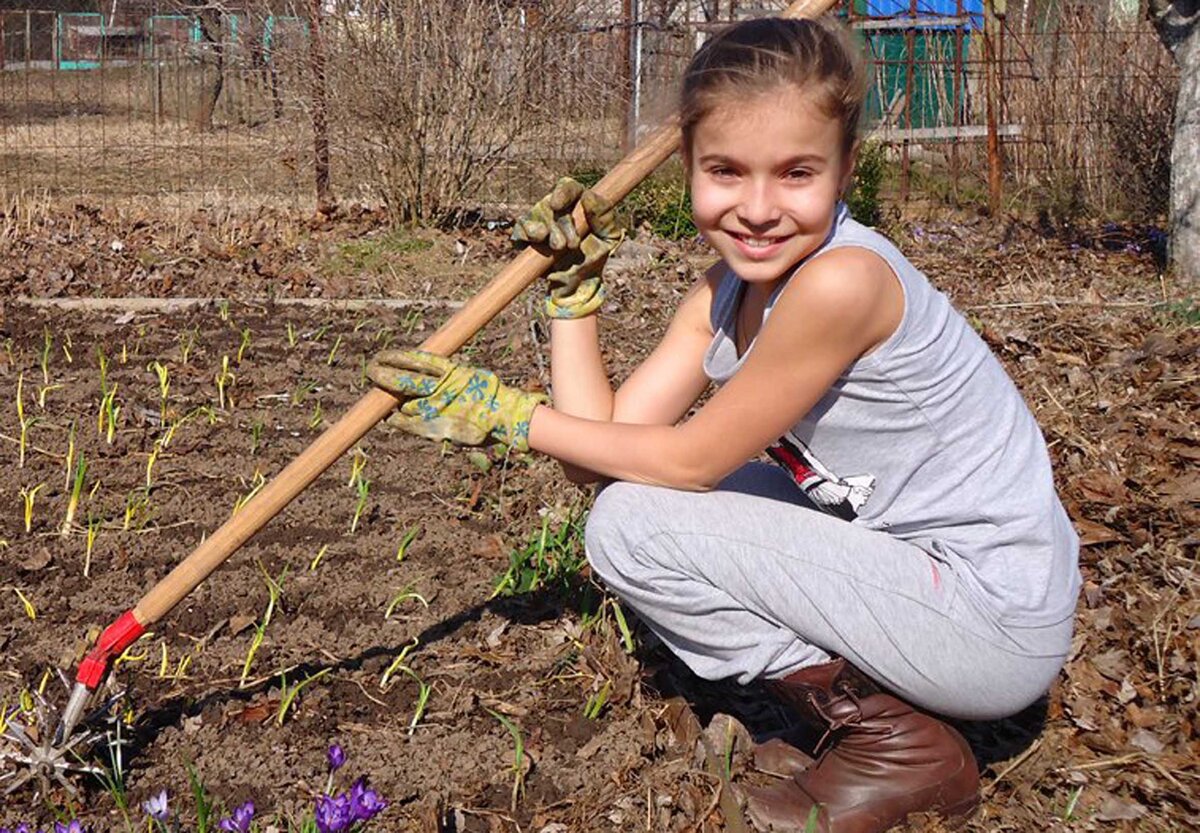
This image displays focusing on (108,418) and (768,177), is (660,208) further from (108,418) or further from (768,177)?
(768,177)

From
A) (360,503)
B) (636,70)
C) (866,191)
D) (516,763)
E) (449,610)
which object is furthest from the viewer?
(636,70)

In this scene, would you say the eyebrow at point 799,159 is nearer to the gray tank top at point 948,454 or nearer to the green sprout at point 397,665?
the gray tank top at point 948,454

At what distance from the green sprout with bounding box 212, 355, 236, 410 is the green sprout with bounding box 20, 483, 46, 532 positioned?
0.82 m

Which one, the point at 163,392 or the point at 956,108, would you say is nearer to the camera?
the point at 163,392

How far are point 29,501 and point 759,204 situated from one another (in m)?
2.11

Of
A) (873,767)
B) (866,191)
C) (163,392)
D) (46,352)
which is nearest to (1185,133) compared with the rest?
(866,191)

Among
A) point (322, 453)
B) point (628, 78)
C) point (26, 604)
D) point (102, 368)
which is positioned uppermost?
point (628, 78)

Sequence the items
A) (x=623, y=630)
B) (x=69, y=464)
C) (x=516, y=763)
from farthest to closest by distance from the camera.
Result: (x=69, y=464)
(x=623, y=630)
(x=516, y=763)

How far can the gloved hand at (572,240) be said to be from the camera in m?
2.48

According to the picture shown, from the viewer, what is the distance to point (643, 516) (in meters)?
2.29

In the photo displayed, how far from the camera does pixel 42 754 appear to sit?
233 cm

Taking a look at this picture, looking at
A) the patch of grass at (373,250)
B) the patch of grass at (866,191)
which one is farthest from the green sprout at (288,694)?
the patch of grass at (866,191)

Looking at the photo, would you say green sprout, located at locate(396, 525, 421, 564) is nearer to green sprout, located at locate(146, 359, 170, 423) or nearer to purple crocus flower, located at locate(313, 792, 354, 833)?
green sprout, located at locate(146, 359, 170, 423)

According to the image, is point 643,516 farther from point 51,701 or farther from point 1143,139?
point 1143,139
